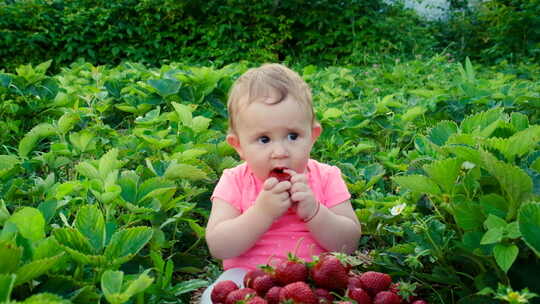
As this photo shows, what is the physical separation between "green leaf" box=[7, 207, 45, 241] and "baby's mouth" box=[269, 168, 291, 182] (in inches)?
25.5

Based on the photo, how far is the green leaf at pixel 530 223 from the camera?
4.20ft

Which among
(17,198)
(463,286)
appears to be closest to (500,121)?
(463,286)

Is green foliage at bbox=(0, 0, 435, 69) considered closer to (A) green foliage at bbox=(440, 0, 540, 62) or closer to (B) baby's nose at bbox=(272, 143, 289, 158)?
(A) green foliage at bbox=(440, 0, 540, 62)

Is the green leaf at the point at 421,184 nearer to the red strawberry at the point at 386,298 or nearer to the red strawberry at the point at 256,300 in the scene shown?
the red strawberry at the point at 386,298

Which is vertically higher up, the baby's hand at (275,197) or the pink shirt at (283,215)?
the baby's hand at (275,197)

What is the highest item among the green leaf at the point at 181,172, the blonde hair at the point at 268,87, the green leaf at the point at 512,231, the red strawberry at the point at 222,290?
the blonde hair at the point at 268,87

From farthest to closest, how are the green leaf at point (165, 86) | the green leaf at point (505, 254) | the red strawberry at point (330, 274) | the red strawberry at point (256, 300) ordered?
the green leaf at point (165, 86) → the red strawberry at point (330, 274) → the red strawberry at point (256, 300) → the green leaf at point (505, 254)

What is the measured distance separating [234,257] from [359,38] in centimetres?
685

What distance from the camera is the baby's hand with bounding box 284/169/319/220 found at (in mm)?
1725

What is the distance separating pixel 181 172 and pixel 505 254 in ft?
3.80

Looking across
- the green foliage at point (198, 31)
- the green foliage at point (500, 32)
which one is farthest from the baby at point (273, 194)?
the green foliage at point (500, 32)

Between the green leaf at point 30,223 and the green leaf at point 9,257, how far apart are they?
9.6 inches

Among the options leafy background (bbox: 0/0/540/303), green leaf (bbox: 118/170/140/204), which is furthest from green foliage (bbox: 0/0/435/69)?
green leaf (bbox: 118/170/140/204)

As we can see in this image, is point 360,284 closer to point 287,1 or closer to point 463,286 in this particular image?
point 463,286
